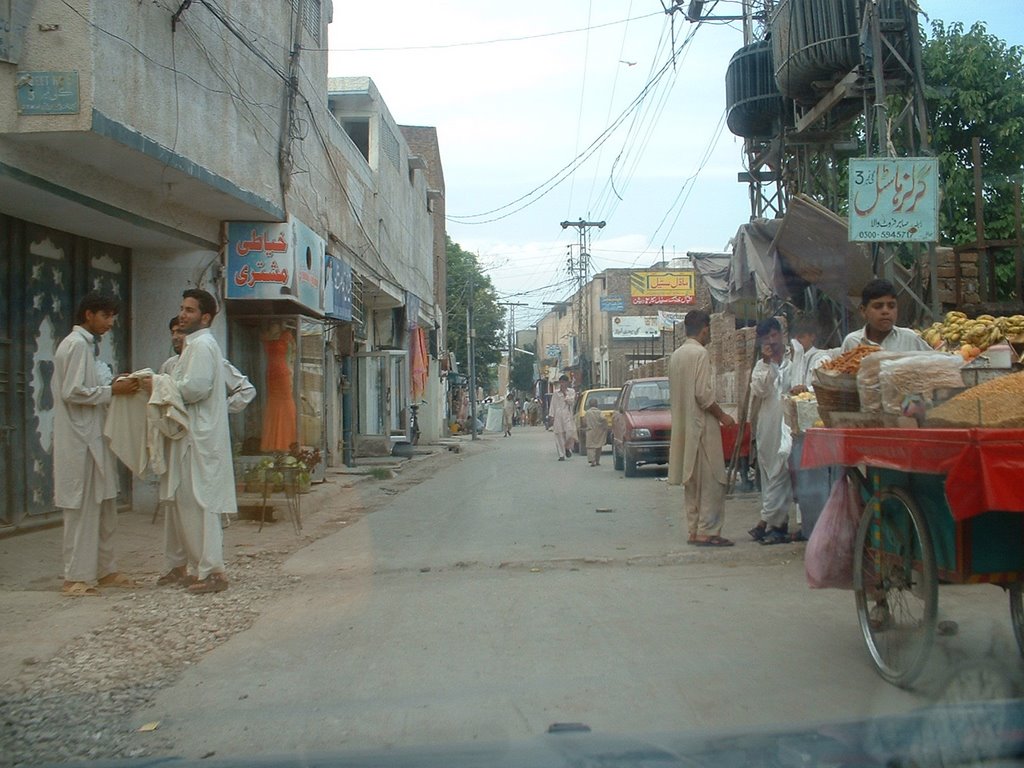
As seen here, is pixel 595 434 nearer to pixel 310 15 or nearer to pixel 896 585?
pixel 310 15

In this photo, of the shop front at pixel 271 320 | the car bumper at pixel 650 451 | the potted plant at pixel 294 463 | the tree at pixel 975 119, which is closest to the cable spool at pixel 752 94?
the tree at pixel 975 119

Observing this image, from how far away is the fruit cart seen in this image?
3.20m

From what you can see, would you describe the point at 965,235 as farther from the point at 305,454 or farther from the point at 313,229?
the point at 305,454

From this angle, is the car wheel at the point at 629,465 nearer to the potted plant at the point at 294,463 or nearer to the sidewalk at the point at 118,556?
the sidewalk at the point at 118,556

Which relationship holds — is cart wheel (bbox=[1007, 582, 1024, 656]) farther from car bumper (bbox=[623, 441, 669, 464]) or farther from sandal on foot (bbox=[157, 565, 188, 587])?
car bumper (bbox=[623, 441, 669, 464])

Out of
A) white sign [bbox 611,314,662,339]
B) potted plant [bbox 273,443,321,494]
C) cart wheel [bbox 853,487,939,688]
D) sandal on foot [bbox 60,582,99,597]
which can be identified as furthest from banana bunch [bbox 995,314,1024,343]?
white sign [bbox 611,314,662,339]

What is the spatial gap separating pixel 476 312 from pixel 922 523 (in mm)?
47023

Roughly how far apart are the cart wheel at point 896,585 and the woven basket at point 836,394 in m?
0.61

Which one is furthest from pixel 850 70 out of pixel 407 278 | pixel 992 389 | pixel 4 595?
pixel 407 278

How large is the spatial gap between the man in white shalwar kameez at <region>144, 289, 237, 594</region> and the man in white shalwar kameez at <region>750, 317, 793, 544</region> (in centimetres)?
435

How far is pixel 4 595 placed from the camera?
20.7 ft

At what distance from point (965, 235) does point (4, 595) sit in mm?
16206

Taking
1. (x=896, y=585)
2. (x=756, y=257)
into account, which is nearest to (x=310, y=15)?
(x=756, y=257)

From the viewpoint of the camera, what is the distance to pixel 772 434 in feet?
26.6
